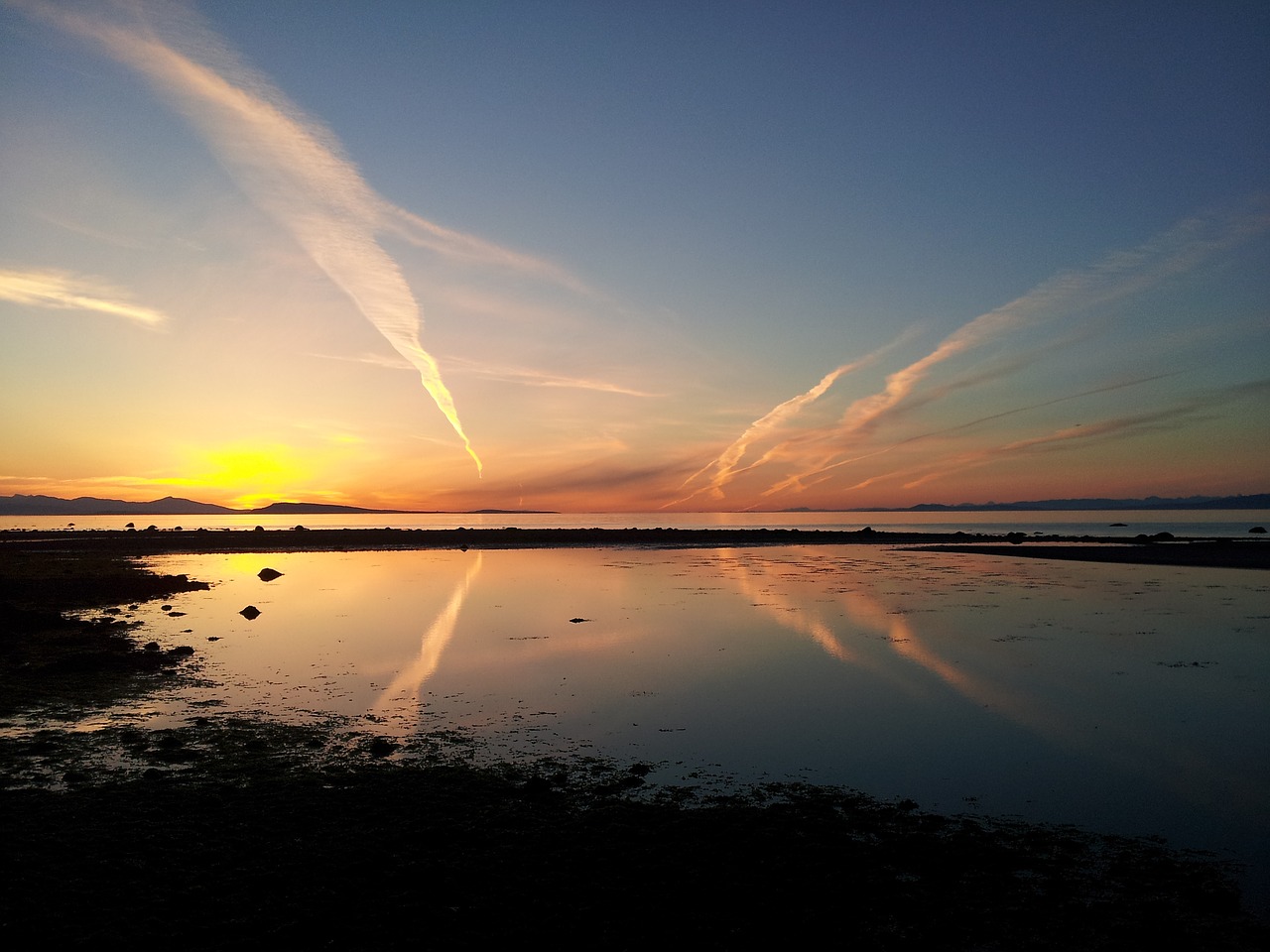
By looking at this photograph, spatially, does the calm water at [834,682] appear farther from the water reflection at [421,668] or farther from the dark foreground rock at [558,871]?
the dark foreground rock at [558,871]

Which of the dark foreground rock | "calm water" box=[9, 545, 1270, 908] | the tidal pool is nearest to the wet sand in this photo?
the dark foreground rock

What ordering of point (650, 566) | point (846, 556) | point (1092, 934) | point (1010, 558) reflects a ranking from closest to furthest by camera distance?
point (1092, 934), point (650, 566), point (1010, 558), point (846, 556)

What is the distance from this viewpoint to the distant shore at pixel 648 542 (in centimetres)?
7206

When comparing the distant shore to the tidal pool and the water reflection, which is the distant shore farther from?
the water reflection

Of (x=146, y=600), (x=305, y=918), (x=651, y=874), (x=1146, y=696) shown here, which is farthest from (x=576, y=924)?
(x=146, y=600)

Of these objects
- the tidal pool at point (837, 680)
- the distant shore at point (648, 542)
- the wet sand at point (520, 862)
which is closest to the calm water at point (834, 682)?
the tidal pool at point (837, 680)

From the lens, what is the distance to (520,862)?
9.69 m

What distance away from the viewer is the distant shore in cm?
7206

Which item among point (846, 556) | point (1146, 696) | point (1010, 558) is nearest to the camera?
point (1146, 696)

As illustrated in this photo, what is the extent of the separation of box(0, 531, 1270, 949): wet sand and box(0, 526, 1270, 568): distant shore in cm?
6536

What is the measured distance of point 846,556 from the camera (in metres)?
78.1

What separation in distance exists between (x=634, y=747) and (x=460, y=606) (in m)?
24.8

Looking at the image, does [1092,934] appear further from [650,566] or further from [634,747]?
[650,566]

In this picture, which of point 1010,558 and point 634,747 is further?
point 1010,558
